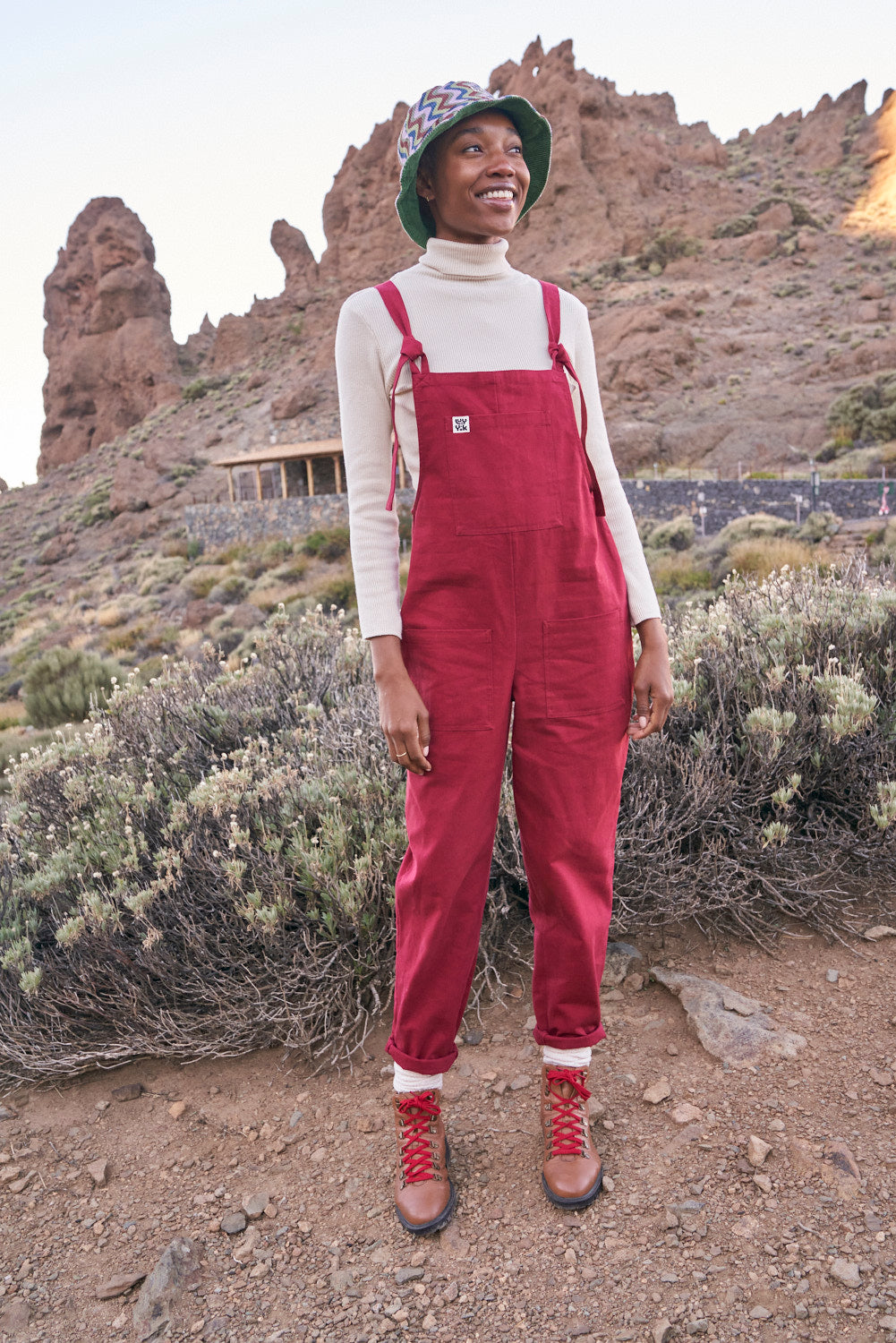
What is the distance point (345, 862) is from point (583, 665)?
1100mm

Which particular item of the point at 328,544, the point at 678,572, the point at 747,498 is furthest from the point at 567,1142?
the point at 328,544

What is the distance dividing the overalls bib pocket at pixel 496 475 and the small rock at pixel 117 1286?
1.61 metres

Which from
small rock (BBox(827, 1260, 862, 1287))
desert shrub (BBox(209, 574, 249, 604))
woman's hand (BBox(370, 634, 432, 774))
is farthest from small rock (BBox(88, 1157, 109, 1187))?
desert shrub (BBox(209, 574, 249, 604))

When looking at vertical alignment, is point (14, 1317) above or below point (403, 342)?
below

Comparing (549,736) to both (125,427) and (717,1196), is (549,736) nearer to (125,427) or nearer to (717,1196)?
(717,1196)

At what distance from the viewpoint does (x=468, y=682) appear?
1.59 metres

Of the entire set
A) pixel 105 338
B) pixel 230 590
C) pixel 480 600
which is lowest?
pixel 230 590

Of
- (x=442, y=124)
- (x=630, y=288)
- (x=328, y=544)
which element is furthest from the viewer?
(x=630, y=288)

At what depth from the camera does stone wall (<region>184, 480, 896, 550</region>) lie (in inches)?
555

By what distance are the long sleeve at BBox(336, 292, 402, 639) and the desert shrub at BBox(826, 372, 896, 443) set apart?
21.1m

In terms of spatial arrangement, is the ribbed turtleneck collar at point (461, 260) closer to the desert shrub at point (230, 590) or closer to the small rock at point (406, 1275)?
the small rock at point (406, 1275)

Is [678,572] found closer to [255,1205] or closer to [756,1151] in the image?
[756,1151]

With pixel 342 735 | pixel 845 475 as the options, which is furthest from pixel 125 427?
pixel 342 735

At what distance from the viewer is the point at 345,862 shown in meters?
2.41
